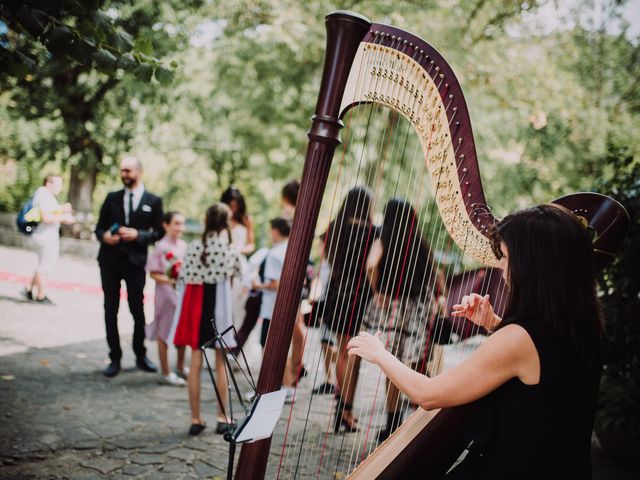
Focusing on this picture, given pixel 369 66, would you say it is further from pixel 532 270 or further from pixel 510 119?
pixel 510 119

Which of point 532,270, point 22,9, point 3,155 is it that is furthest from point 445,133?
point 3,155

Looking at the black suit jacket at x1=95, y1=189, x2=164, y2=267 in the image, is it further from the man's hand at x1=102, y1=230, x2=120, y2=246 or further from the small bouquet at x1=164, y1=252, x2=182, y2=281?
the small bouquet at x1=164, y1=252, x2=182, y2=281

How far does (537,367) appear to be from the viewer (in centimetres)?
173

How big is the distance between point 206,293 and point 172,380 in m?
1.40

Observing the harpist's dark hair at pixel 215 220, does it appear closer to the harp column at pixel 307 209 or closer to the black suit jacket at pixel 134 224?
the black suit jacket at pixel 134 224

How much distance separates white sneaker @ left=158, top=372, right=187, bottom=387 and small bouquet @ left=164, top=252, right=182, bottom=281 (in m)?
0.96

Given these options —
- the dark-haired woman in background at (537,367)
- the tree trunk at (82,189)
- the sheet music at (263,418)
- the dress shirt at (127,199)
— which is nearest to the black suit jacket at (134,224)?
the dress shirt at (127,199)

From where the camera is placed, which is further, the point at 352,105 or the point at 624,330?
the point at 624,330

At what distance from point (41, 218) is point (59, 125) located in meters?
9.04

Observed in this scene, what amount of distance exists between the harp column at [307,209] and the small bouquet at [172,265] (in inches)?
132

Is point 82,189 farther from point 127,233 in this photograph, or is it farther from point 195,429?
point 195,429

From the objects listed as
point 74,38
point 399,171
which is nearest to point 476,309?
point 399,171

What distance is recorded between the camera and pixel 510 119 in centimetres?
1559

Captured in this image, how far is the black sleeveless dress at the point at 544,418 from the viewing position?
174 cm
